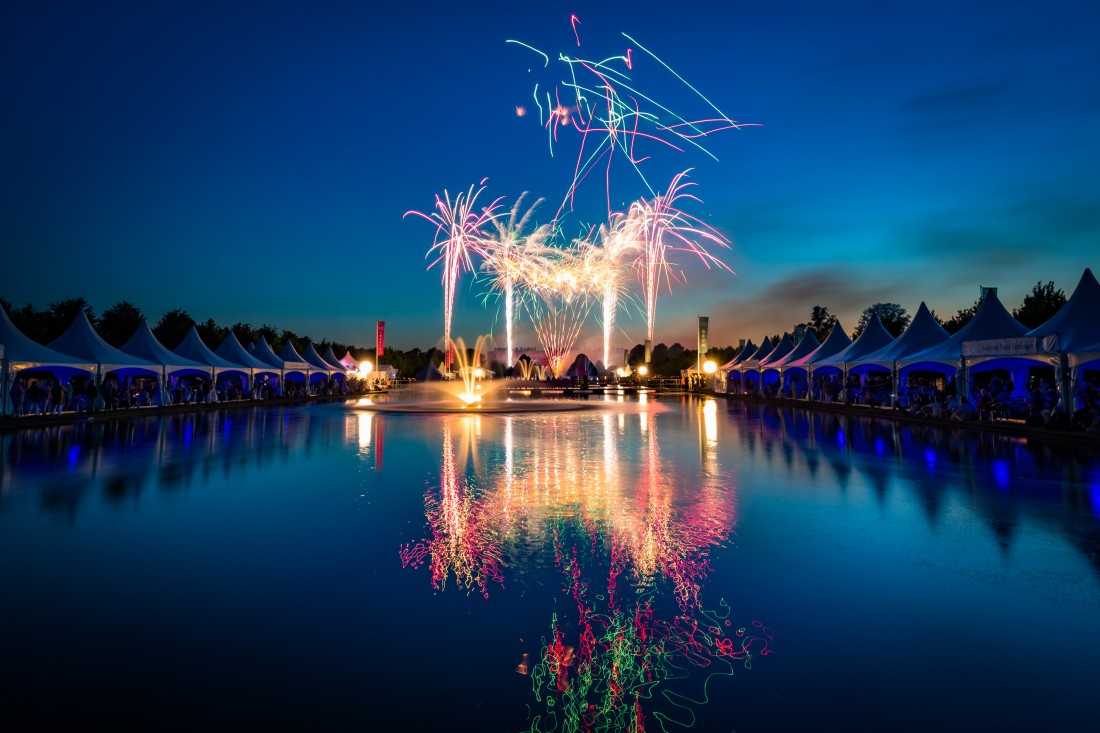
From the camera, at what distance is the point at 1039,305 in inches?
2511

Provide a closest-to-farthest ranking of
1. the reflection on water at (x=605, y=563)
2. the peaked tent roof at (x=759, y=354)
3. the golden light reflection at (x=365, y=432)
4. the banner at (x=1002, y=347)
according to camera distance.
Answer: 1. the reflection on water at (x=605, y=563)
2. the golden light reflection at (x=365, y=432)
3. the banner at (x=1002, y=347)
4. the peaked tent roof at (x=759, y=354)

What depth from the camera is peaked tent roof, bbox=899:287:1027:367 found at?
78.4ft

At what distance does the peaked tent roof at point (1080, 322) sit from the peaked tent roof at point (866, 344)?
33.2 feet

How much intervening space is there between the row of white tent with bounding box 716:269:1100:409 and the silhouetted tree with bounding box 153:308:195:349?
190ft

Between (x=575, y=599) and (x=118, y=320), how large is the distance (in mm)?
66146

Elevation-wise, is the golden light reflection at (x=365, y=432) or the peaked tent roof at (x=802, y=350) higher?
the peaked tent roof at (x=802, y=350)

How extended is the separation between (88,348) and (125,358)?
1.60m

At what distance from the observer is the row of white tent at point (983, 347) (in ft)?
63.3

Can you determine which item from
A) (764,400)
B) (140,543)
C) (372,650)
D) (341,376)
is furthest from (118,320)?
(372,650)

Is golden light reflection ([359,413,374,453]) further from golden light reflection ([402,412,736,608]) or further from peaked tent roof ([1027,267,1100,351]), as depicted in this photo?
peaked tent roof ([1027,267,1100,351])

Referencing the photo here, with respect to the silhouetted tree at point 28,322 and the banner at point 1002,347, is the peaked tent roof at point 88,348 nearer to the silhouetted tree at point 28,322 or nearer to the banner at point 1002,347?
the silhouetted tree at point 28,322

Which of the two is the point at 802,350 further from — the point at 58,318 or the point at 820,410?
the point at 58,318

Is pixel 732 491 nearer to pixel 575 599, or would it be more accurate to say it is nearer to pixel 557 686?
pixel 575 599

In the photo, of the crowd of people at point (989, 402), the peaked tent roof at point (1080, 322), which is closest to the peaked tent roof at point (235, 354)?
the crowd of people at point (989, 402)
